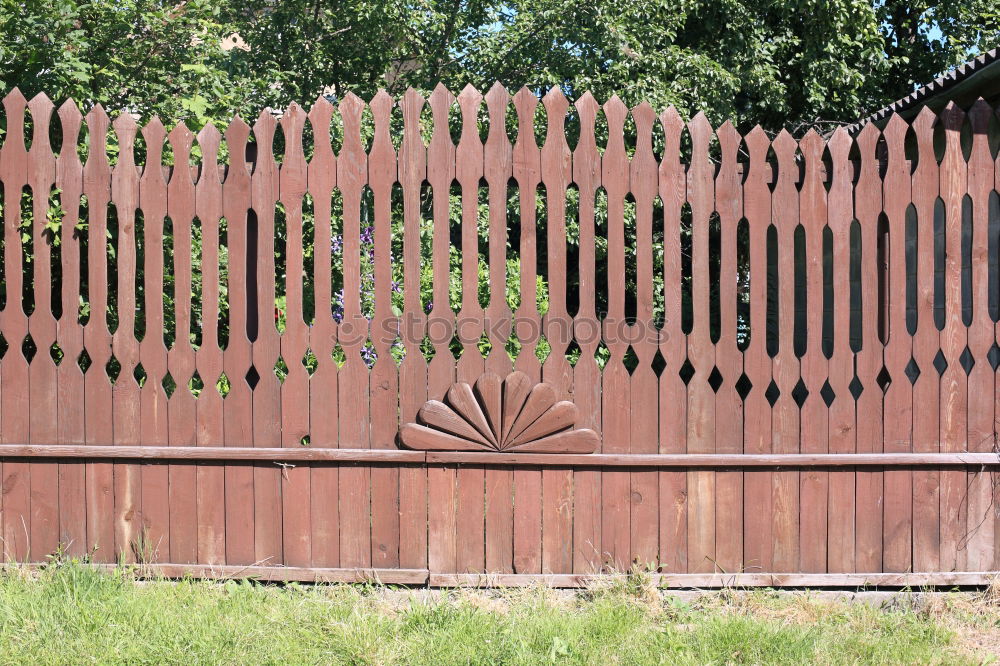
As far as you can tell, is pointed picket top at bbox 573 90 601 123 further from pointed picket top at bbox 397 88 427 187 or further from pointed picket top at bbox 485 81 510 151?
pointed picket top at bbox 397 88 427 187

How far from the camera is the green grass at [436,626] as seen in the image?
9.96 ft

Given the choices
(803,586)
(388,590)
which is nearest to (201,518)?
(388,590)

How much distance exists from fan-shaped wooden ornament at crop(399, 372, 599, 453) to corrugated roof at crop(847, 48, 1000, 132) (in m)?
2.83

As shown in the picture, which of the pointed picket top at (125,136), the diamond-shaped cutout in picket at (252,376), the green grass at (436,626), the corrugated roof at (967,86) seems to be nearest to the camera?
the green grass at (436,626)

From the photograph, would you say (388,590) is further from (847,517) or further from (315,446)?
(847,517)

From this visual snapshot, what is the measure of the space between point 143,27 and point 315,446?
3.37m

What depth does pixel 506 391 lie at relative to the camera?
144 inches

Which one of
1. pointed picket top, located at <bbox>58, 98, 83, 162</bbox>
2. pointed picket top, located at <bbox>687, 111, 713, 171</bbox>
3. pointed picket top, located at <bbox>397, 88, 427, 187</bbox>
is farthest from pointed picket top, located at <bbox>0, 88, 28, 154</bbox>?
pointed picket top, located at <bbox>687, 111, 713, 171</bbox>

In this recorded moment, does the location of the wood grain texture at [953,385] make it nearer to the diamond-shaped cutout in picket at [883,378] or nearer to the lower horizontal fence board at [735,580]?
the lower horizontal fence board at [735,580]

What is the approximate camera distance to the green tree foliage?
8.03 meters

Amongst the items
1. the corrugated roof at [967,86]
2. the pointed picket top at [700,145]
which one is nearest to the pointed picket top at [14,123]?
the pointed picket top at [700,145]

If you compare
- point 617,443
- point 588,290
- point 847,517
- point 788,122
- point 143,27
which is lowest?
point 847,517

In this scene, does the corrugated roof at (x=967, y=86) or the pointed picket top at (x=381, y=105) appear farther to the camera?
the corrugated roof at (x=967, y=86)

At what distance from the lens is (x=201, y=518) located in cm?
375
